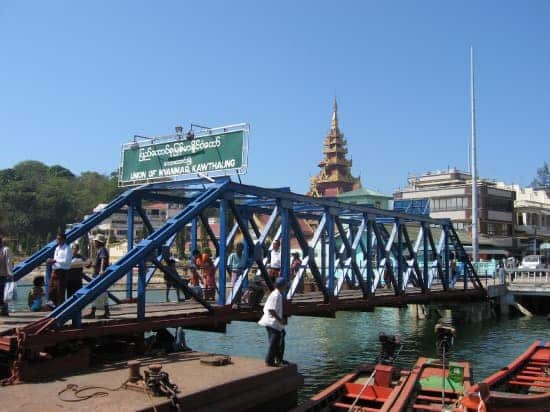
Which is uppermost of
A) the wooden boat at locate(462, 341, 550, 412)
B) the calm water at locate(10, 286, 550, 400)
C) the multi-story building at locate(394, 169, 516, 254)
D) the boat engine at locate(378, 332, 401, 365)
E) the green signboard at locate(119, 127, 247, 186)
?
the multi-story building at locate(394, 169, 516, 254)

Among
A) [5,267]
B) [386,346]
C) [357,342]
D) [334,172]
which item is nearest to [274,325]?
[386,346]

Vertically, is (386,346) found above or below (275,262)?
below

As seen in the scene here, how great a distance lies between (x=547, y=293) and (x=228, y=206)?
23.3m

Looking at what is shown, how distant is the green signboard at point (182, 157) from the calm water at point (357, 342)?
6070 millimetres

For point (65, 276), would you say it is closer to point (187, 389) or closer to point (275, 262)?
point (187, 389)

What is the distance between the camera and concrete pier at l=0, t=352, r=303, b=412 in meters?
7.55

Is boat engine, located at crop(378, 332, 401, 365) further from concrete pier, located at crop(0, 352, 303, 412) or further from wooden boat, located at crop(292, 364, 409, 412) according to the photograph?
concrete pier, located at crop(0, 352, 303, 412)

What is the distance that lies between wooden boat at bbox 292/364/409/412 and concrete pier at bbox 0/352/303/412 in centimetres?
51

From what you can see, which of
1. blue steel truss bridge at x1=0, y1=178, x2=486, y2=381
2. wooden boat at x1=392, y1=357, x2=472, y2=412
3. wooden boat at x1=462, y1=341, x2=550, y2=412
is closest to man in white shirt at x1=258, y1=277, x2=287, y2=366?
blue steel truss bridge at x1=0, y1=178, x2=486, y2=381

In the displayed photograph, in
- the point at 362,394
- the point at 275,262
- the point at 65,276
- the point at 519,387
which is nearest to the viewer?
the point at 362,394

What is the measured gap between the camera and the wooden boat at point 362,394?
1048cm

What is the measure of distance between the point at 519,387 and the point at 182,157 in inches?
381

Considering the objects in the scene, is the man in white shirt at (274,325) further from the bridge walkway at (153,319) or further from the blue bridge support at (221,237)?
the bridge walkway at (153,319)

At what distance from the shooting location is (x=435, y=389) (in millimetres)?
11664
